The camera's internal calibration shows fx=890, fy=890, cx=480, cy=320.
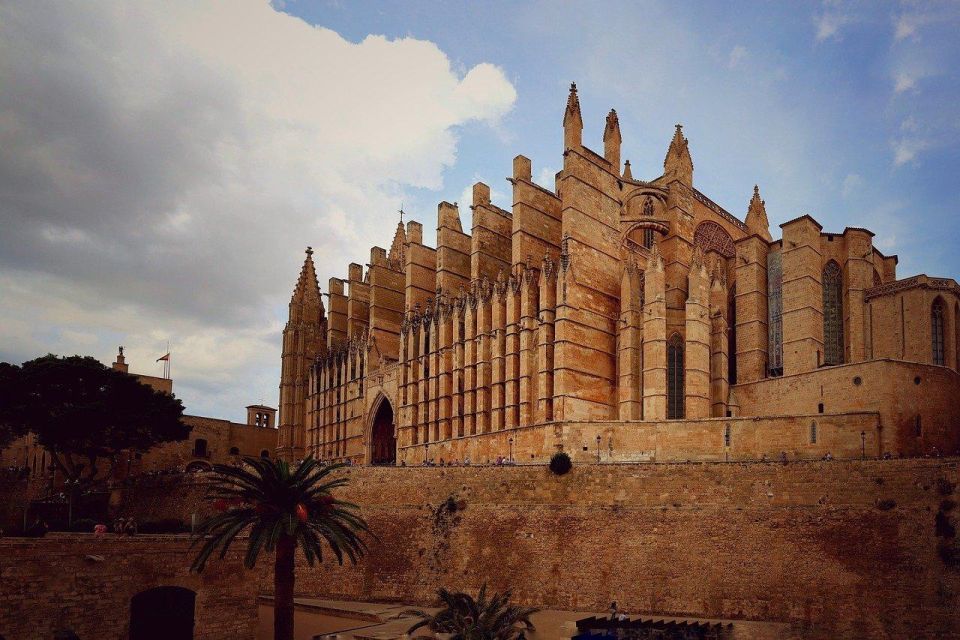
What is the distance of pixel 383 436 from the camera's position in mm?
49781

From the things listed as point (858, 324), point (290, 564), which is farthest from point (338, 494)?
point (858, 324)

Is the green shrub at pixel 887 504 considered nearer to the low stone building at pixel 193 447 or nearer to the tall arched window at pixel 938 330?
the tall arched window at pixel 938 330

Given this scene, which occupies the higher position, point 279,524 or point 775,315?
point 775,315

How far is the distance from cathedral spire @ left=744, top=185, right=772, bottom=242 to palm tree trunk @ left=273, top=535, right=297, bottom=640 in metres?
28.5

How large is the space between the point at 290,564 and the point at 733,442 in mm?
17015

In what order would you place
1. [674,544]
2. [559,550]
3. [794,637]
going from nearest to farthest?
[794,637] < [674,544] < [559,550]

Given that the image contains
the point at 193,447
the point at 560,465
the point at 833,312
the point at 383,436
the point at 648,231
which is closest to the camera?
the point at 560,465

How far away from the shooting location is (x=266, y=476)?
20.6m

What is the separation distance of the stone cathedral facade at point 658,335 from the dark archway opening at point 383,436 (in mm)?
3048

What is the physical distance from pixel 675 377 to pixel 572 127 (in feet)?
37.5

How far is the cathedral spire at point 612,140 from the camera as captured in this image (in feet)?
132

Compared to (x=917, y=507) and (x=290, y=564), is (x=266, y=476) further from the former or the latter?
(x=917, y=507)

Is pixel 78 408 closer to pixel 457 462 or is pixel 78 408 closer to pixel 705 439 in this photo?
pixel 457 462

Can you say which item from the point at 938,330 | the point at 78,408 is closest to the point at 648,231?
the point at 938,330
